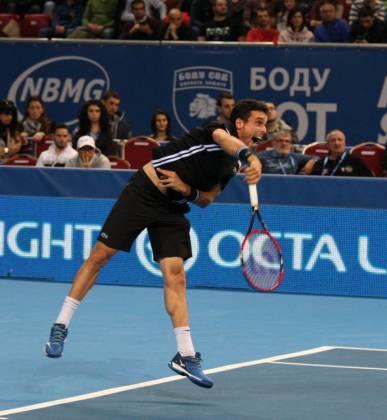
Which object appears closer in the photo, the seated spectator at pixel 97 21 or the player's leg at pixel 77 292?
the player's leg at pixel 77 292

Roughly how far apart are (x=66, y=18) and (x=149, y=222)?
13263 mm

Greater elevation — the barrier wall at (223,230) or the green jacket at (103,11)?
the green jacket at (103,11)

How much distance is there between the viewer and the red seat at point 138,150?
1662 cm

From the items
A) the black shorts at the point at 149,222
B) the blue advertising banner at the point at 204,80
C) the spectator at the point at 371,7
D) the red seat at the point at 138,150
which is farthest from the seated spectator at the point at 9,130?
the black shorts at the point at 149,222

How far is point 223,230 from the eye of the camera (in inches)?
547

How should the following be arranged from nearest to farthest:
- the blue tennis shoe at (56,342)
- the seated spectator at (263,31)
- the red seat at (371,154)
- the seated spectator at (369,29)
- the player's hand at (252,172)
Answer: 1. the player's hand at (252,172)
2. the blue tennis shoe at (56,342)
3. the red seat at (371,154)
4. the seated spectator at (369,29)
5. the seated spectator at (263,31)

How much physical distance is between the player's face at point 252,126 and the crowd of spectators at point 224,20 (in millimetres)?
10074

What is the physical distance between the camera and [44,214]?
14.4m

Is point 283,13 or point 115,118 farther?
point 283,13

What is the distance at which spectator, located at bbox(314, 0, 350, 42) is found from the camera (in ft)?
61.6

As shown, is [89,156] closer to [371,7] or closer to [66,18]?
[371,7]

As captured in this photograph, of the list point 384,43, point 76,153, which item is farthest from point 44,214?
point 384,43

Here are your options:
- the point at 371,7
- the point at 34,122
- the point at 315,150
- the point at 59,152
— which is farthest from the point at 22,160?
the point at 371,7

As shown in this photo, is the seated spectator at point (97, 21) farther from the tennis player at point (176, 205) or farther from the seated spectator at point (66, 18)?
the tennis player at point (176, 205)
